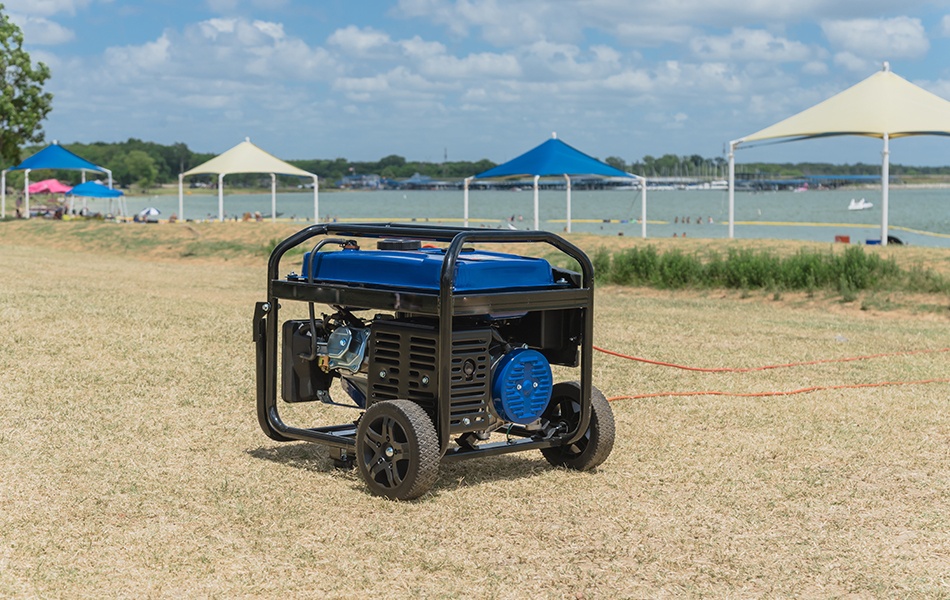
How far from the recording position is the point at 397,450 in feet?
18.8

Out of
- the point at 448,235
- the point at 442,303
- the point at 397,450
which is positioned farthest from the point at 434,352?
the point at 448,235

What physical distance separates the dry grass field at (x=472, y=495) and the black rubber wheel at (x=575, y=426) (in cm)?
11

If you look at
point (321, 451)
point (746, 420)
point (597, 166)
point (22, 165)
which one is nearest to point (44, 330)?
point (321, 451)

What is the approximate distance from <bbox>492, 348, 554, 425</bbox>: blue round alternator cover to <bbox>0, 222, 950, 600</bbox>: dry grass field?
0.40m

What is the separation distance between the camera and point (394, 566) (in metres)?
4.75

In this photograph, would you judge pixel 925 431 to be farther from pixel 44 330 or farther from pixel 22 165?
pixel 22 165

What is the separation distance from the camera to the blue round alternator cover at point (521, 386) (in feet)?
19.6

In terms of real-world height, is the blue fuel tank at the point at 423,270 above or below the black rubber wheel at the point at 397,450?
above

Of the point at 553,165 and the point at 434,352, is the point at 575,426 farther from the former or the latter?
the point at 553,165

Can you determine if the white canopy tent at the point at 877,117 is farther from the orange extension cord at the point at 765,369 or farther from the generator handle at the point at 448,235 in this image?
the generator handle at the point at 448,235

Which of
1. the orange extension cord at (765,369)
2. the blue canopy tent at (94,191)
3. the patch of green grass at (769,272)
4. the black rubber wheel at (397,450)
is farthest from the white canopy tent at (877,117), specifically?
the blue canopy tent at (94,191)

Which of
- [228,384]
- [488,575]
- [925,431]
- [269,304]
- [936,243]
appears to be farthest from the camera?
[936,243]

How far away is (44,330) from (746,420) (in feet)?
21.4

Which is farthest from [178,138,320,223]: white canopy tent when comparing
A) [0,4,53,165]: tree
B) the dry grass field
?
the dry grass field
